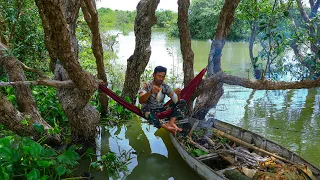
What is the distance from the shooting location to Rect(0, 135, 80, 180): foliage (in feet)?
7.21

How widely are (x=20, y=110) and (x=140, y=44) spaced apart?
2.08 m

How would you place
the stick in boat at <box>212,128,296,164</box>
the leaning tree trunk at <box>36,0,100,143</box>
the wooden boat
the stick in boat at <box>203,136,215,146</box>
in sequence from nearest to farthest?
the leaning tree trunk at <box>36,0,100,143</box> < the wooden boat < the stick in boat at <box>212,128,296,164</box> < the stick in boat at <box>203,136,215,146</box>

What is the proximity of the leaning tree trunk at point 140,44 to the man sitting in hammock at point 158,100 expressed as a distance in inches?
52.2

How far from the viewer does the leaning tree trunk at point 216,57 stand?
12.5 ft

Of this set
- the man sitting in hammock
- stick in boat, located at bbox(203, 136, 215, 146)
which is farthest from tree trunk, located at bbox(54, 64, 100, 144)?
stick in boat, located at bbox(203, 136, 215, 146)

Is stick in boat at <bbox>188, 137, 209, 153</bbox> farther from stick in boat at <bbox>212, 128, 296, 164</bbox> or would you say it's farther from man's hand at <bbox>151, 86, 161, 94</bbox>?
man's hand at <bbox>151, 86, 161, 94</bbox>

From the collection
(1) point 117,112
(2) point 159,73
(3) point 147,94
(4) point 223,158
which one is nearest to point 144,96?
(3) point 147,94

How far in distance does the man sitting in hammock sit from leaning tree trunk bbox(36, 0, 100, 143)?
0.61 metres

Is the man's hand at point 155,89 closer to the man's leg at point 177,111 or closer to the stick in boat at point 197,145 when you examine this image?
the man's leg at point 177,111

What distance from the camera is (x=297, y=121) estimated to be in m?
4.82

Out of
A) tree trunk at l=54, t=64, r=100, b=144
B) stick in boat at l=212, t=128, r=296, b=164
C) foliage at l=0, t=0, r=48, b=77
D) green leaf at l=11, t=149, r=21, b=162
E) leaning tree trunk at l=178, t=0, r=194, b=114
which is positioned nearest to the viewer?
green leaf at l=11, t=149, r=21, b=162

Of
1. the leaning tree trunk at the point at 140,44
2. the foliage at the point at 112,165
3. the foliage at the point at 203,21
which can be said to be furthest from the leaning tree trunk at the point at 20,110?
the foliage at the point at 203,21

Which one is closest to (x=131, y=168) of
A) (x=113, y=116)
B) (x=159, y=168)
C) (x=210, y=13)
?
(x=159, y=168)

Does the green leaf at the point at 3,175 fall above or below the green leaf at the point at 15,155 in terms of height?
below
